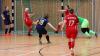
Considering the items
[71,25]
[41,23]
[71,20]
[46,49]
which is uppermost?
[71,20]

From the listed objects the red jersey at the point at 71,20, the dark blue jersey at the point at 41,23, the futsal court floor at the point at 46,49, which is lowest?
the futsal court floor at the point at 46,49

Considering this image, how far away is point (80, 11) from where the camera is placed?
24.6 m

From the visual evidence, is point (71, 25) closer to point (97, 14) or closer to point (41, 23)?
point (41, 23)

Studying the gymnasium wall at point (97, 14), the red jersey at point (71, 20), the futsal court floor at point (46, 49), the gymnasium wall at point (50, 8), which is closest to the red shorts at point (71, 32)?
the red jersey at point (71, 20)

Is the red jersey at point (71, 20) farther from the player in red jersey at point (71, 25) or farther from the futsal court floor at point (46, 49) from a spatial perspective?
the futsal court floor at point (46, 49)

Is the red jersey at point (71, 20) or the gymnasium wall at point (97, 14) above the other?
the red jersey at point (71, 20)

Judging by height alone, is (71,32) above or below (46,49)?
above

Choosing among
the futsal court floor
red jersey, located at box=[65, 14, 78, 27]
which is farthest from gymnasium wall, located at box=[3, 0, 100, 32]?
red jersey, located at box=[65, 14, 78, 27]

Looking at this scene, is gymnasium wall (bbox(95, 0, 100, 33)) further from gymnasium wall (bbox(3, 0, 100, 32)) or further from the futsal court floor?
the futsal court floor

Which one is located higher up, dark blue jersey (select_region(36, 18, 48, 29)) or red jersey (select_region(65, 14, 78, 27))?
red jersey (select_region(65, 14, 78, 27))

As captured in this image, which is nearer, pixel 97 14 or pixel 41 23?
pixel 41 23

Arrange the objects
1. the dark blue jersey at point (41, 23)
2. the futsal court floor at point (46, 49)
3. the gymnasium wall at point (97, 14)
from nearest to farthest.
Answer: the futsal court floor at point (46, 49)
the dark blue jersey at point (41, 23)
the gymnasium wall at point (97, 14)

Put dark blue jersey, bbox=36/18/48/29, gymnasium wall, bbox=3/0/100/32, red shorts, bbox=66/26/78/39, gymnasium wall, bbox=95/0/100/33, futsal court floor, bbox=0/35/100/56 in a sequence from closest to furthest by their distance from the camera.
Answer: red shorts, bbox=66/26/78/39, futsal court floor, bbox=0/35/100/56, dark blue jersey, bbox=36/18/48/29, gymnasium wall, bbox=95/0/100/33, gymnasium wall, bbox=3/0/100/32

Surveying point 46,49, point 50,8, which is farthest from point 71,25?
point 50,8
